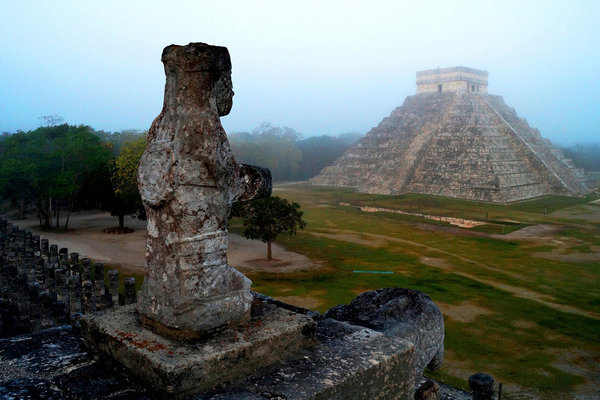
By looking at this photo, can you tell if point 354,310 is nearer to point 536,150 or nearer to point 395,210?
point 395,210

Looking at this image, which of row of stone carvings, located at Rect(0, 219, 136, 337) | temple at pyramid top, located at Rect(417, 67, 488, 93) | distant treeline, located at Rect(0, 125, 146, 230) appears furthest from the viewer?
temple at pyramid top, located at Rect(417, 67, 488, 93)

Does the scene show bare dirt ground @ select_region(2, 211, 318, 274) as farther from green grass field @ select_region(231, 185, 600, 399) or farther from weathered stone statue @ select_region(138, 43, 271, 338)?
weathered stone statue @ select_region(138, 43, 271, 338)

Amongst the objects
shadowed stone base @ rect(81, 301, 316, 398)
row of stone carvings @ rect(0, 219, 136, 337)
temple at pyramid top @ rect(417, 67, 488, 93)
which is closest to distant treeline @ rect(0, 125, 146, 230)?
row of stone carvings @ rect(0, 219, 136, 337)

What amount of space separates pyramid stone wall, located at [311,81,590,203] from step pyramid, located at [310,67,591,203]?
0.08 m

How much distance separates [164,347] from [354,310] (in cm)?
→ 272

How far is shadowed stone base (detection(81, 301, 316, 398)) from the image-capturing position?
2.73 metres

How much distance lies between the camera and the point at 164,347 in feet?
9.62

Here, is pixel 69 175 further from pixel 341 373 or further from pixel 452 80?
pixel 452 80

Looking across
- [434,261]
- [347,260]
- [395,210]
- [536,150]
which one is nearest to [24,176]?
[347,260]

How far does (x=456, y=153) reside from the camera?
49.3 meters

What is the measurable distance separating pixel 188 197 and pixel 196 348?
3.07 feet

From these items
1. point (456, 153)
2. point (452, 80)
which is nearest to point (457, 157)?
point (456, 153)

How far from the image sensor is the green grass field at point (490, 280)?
994 centimetres

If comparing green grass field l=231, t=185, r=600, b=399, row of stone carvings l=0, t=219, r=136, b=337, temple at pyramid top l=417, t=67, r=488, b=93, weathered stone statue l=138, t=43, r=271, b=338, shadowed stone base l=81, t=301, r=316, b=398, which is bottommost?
green grass field l=231, t=185, r=600, b=399
